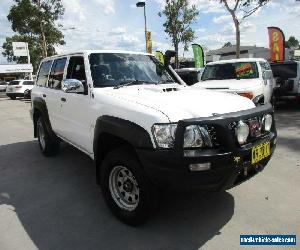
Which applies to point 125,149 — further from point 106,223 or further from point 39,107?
point 39,107

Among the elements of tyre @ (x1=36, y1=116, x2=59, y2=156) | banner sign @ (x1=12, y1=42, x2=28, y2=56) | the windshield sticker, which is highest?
banner sign @ (x1=12, y1=42, x2=28, y2=56)

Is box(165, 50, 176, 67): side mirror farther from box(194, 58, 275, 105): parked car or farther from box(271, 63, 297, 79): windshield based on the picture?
box(271, 63, 297, 79): windshield

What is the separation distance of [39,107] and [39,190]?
6.58 feet

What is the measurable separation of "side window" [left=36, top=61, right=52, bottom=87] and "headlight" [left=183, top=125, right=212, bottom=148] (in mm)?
3953

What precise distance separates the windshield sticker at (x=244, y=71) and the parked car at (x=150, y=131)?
16.5 ft

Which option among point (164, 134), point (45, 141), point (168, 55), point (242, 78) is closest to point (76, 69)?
point (168, 55)

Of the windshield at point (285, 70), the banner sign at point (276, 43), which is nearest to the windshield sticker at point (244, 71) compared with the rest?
the windshield at point (285, 70)

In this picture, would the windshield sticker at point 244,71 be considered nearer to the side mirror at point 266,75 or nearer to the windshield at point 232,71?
the windshield at point 232,71

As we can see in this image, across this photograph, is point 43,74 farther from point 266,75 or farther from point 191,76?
point 191,76

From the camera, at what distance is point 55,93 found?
570 cm

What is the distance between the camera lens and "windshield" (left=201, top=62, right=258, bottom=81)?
961 centimetres

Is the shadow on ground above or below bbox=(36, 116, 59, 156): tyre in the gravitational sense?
below

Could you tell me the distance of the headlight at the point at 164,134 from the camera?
3.22m

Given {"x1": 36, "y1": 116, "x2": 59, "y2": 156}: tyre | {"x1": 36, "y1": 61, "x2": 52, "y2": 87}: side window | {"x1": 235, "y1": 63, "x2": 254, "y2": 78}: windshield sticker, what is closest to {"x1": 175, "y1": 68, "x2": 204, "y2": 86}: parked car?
{"x1": 235, "y1": 63, "x2": 254, "y2": 78}: windshield sticker
